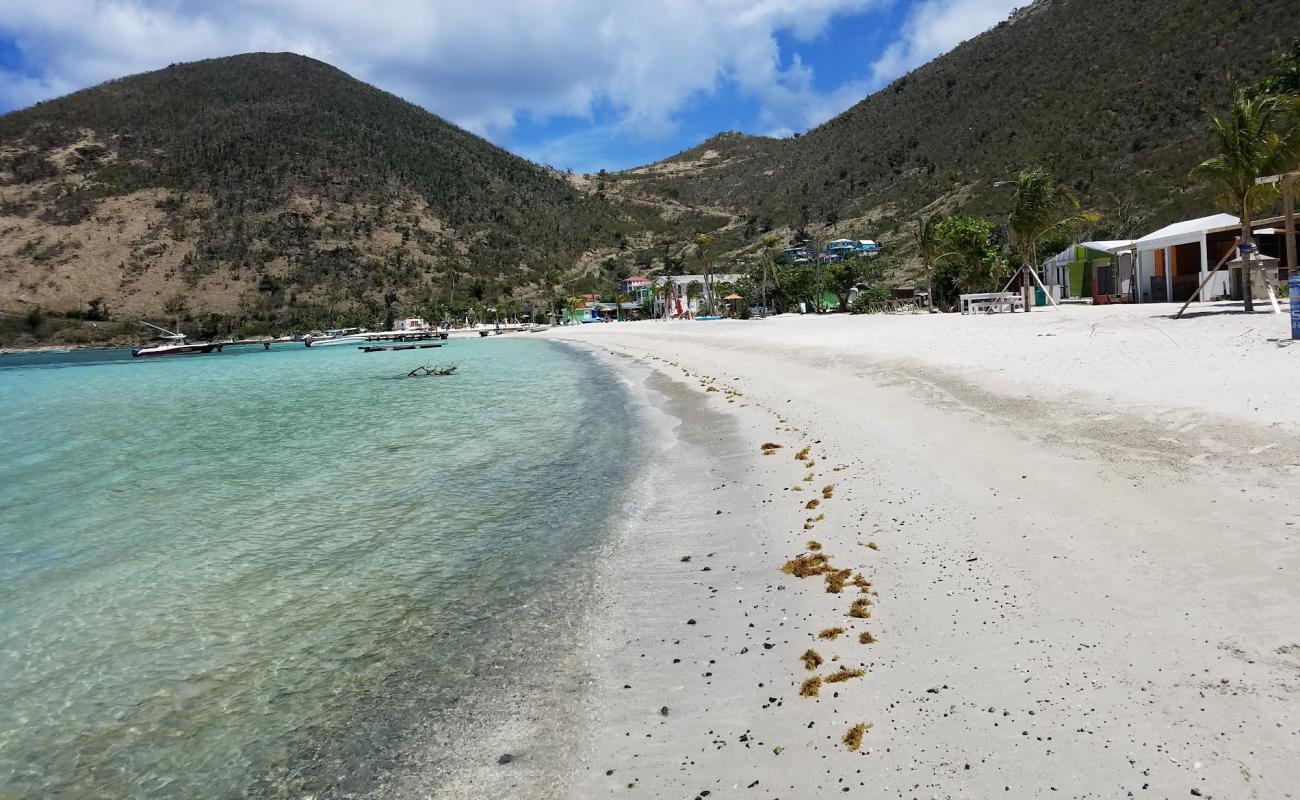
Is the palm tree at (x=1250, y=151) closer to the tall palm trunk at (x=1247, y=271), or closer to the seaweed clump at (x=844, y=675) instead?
the tall palm trunk at (x=1247, y=271)

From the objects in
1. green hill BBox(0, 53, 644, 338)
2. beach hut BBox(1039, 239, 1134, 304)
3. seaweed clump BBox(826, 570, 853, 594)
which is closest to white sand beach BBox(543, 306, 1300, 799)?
seaweed clump BBox(826, 570, 853, 594)

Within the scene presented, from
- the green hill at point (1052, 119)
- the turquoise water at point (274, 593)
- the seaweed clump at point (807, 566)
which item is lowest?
the turquoise water at point (274, 593)

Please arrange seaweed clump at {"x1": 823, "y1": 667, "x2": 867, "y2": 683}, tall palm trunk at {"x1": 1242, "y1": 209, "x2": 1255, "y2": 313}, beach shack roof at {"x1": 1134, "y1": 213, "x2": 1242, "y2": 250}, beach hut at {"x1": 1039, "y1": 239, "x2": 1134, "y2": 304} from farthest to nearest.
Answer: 1. beach hut at {"x1": 1039, "y1": 239, "x2": 1134, "y2": 304}
2. beach shack roof at {"x1": 1134, "y1": 213, "x2": 1242, "y2": 250}
3. tall palm trunk at {"x1": 1242, "y1": 209, "x2": 1255, "y2": 313}
4. seaweed clump at {"x1": 823, "y1": 667, "x2": 867, "y2": 683}

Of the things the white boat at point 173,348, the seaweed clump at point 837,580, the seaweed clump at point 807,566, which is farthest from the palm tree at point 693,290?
the seaweed clump at point 837,580

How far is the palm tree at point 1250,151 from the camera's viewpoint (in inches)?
637

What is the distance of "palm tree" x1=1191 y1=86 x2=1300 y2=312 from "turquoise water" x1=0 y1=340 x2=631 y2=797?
15611mm

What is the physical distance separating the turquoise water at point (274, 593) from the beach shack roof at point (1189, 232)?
70.9ft

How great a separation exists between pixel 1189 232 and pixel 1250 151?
28.8ft

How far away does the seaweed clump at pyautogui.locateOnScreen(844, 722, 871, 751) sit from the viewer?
3348 mm

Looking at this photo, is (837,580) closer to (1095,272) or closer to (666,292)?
(1095,272)

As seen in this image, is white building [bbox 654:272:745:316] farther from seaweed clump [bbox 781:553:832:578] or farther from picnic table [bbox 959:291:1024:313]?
seaweed clump [bbox 781:553:832:578]

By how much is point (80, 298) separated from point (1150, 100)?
417ft

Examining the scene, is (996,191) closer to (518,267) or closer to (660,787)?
(660,787)

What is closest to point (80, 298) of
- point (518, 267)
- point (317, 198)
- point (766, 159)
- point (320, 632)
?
point (317, 198)
